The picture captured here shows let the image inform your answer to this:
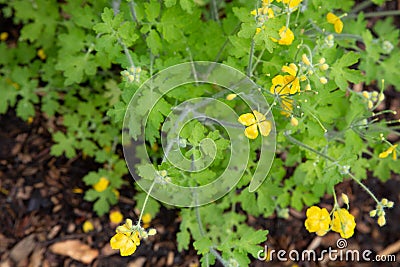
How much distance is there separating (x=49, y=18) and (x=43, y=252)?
1.40m

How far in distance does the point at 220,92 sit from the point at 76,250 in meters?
1.43

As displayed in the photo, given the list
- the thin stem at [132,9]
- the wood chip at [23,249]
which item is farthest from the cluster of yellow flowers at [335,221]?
the wood chip at [23,249]

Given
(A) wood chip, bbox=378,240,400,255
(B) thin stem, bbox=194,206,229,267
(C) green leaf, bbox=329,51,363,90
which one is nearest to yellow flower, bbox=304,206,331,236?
(B) thin stem, bbox=194,206,229,267

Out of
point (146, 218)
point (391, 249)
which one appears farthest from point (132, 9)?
point (391, 249)

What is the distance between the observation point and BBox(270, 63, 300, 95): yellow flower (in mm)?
1775

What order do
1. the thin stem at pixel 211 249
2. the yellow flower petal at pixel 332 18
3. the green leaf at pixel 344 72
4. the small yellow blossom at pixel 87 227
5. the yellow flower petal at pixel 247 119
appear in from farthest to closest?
the small yellow blossom at pixel 87 227 < the yellow flower petal at pixel 332 18 < the green leaf at pixel 344 72 < the thin stem at pixel 211 249 < the yellow flower petal at pixel 247 119

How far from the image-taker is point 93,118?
3006mm

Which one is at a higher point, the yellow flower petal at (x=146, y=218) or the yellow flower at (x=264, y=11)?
the yellow flower at (x=264, y=11)

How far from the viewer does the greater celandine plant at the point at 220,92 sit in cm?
184

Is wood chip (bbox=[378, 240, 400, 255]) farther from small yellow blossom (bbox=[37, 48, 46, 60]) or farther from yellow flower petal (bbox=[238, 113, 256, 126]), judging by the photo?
small yellow blossom (bbox=[37, 48, 46, 60])

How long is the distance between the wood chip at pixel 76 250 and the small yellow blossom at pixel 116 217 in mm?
212

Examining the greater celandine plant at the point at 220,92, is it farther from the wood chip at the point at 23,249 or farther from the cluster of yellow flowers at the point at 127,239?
the wood chip at the point at 23,249

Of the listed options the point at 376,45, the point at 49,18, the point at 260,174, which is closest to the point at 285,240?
the point at 260,174

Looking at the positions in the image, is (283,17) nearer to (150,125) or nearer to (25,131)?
(150,125)
